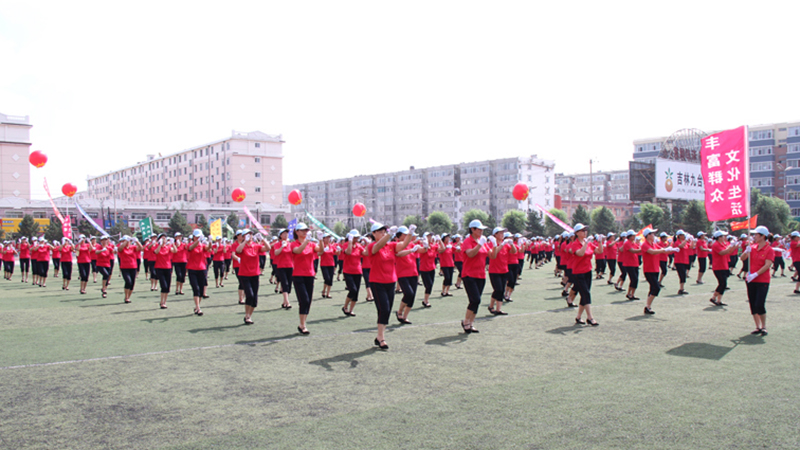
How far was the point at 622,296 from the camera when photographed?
15.7 metres

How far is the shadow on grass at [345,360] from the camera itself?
24.1ft

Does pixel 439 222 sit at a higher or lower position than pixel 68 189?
lower

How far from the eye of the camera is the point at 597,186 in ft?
446

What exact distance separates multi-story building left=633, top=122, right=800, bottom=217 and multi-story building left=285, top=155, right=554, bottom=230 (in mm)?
23530

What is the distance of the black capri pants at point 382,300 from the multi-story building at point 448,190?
95.0m

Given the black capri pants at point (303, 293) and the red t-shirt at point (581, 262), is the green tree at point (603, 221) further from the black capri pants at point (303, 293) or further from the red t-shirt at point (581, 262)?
the black capri pants at point (303, 293)

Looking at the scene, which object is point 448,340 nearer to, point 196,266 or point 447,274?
point 196,266

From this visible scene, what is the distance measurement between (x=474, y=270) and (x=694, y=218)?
209ft

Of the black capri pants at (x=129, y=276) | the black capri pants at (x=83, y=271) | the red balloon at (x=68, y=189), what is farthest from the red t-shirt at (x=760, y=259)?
the red balloon at (x=68, y=189)

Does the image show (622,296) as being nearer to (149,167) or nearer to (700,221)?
(700,221)

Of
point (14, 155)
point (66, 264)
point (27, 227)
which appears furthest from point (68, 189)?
point (14, 155)

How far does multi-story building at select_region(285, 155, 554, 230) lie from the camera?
354 ft

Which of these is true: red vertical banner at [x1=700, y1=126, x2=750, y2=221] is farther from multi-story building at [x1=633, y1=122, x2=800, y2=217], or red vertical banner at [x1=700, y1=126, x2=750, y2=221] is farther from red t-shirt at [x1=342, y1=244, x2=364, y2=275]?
multi-story building at [x1=633, y1=122, x2=800, y2=217]

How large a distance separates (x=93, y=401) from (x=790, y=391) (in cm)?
762
